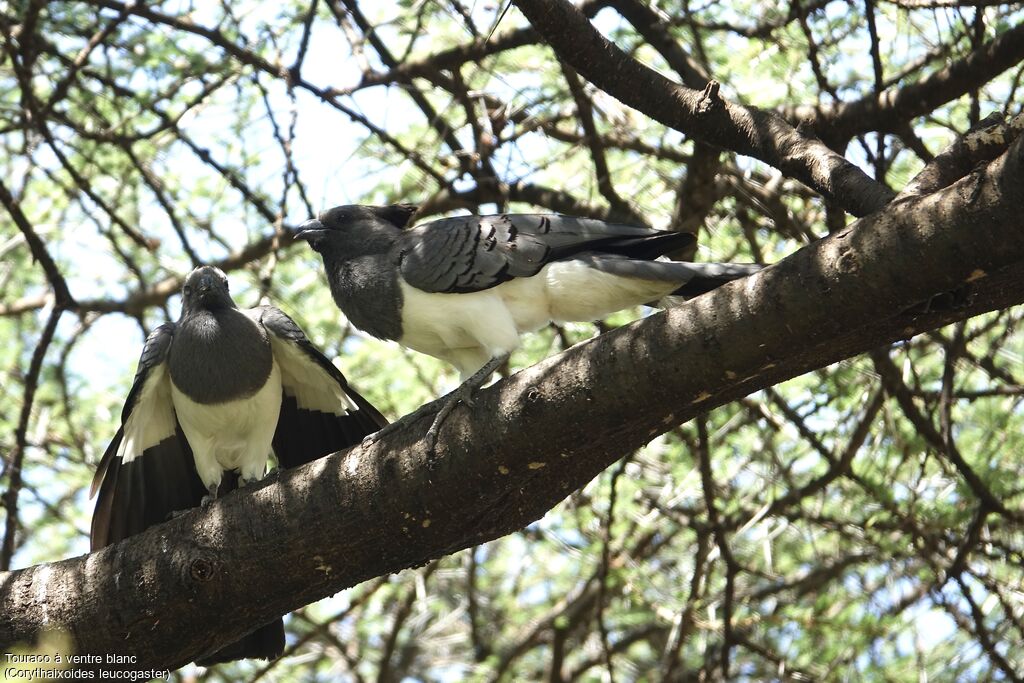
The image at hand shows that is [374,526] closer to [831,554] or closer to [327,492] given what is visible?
[327,492]

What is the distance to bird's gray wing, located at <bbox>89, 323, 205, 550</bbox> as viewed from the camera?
4.86 m

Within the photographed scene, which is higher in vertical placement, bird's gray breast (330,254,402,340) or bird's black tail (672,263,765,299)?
bird's gray breast (330,254,402,340)

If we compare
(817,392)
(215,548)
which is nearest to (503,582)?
(817,392)

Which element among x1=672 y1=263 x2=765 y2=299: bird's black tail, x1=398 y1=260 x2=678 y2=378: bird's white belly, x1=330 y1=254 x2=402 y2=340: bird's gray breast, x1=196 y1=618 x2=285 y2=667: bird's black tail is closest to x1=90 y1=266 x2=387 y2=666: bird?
x1=196 y1=618 x2=285 y2=667: bird's black tail

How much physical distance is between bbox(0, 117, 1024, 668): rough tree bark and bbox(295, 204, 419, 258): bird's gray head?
1.23 m

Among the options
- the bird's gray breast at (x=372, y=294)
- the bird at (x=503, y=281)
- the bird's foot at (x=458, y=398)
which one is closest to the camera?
the bird's foot at (x=458, y=398)

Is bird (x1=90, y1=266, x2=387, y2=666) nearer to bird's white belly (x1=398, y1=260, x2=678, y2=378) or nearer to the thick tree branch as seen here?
bird's white belly (x1=398, y1=260, x2=678, y2=378)

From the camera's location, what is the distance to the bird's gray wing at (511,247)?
4379mm

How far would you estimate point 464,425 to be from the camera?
3.61 m

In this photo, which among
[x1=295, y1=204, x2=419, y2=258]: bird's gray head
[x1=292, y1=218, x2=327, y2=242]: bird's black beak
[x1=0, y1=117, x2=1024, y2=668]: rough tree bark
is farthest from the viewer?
[x1=292, y1=218, x2=327, y2=242]: bird's black beak

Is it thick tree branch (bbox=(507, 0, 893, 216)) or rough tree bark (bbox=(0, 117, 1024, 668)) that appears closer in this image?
rough tree bark (bbox=(0, 117, 1024, 668))

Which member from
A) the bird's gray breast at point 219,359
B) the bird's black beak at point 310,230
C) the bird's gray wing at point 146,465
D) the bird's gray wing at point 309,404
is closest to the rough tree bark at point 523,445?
the bird's gray wing at point 146,465

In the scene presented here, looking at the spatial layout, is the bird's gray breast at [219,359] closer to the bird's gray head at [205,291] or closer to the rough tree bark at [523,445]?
the bird's gray head at [205,291]

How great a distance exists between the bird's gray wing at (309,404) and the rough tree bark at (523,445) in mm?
1169
